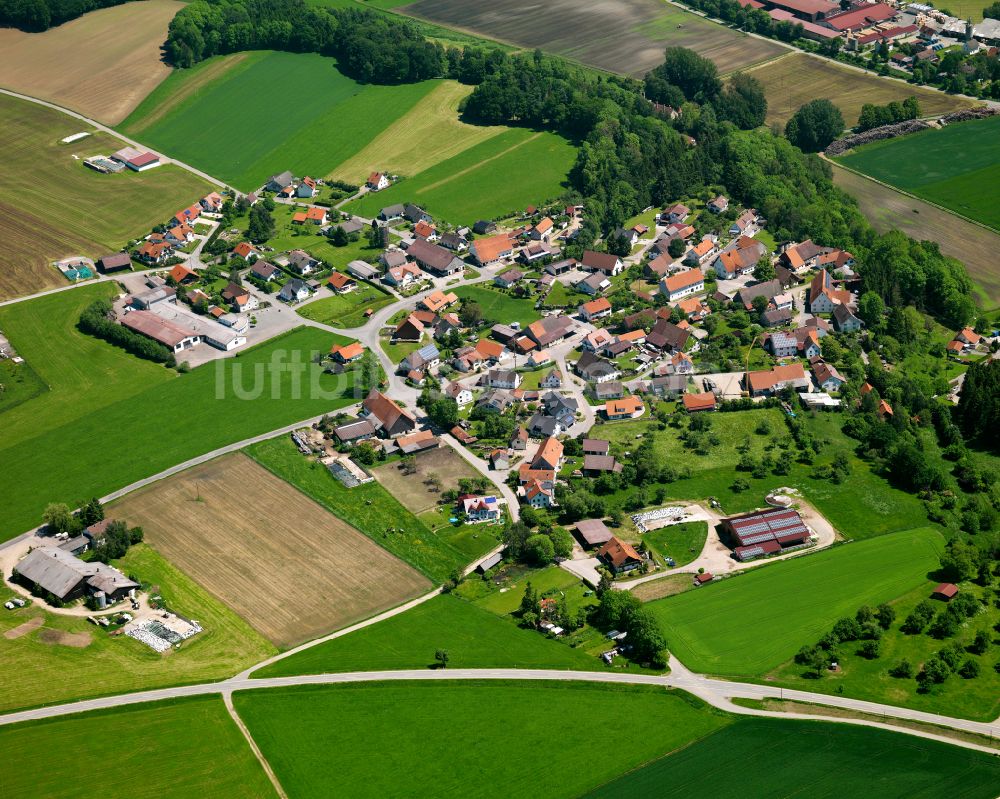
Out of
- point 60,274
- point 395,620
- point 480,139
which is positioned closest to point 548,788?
point 395,620

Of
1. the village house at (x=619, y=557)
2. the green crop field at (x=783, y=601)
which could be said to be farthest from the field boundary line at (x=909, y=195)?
the village house at (x=619, y=557)

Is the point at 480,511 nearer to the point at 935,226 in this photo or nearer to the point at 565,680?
the point at 565,680

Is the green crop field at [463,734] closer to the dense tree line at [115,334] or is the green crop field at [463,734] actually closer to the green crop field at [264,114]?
the dense tree line at [115,334]

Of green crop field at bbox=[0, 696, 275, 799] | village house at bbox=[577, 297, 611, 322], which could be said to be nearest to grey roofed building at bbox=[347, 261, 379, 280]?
village house at bbox=[577, 297, 611, 322]

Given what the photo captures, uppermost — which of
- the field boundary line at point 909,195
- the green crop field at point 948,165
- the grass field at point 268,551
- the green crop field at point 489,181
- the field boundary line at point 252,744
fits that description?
the green crop field at point 948,165

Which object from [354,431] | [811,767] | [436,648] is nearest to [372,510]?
[354,431]

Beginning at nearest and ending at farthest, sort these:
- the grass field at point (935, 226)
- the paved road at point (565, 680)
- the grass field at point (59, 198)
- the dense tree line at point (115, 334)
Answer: the paved road at point (565, 680) < the dense tree line at point (115, 334) < the grass field at point (935, 226) < the grass field at point (59, 198)

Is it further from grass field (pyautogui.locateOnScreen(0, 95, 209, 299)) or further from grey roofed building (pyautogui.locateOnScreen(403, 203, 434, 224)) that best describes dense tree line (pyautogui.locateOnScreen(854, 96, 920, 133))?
grass field (pyautogui.locateOnScreen(0, 95, 209, 299))
